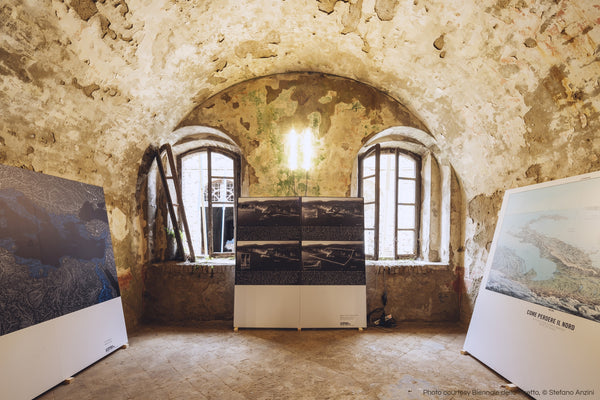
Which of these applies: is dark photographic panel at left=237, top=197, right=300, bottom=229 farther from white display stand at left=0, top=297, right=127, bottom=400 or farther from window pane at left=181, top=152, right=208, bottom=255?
white display stand at left=0, top=297, right=127, bottom=400

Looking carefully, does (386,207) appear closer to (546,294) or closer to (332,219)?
(332,219)

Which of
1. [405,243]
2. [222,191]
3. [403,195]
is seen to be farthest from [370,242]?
[222,191]

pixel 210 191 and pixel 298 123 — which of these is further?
pixel 210 191

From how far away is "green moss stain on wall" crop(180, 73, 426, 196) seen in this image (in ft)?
13.0

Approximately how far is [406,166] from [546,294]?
258 centimetres

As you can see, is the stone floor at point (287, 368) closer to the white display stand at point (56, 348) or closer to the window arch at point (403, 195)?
the white display stand at point (56, 348)

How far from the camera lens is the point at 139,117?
3.32 m

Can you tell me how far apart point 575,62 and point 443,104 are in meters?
1.32

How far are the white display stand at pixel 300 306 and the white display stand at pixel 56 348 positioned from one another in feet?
4.28

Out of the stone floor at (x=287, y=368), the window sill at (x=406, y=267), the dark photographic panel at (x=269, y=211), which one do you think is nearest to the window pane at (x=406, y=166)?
the window sill at (x=406, y=267)

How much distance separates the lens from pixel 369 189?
4.42 meters

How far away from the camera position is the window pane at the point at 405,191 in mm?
4496

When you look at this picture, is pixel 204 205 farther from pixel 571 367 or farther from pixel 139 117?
pixel 571 367

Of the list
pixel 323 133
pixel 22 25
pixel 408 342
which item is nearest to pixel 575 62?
pixel 323 133
